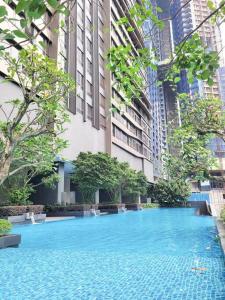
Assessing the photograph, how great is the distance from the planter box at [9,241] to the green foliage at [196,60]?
7547mm

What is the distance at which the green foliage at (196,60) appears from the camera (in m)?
2.51

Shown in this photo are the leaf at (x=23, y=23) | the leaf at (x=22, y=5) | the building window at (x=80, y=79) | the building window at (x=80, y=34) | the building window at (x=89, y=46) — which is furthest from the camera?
the building window at (x=89, y=46)

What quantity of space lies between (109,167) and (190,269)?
21.6 m

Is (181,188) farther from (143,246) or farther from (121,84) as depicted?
(121,84)

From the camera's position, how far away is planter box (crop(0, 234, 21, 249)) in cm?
836

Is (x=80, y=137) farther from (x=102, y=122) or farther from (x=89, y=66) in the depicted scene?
(x=89, y=66)

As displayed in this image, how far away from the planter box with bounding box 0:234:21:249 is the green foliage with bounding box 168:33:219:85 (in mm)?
7547

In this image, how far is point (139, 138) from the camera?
2222 inches

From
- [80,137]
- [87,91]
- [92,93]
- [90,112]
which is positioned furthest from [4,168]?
[92,93]

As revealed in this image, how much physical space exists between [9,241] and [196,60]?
26.3 feet

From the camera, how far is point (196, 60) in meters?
2.68

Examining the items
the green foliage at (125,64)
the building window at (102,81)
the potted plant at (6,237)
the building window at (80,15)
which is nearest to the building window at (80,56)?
the building window at (80,15)

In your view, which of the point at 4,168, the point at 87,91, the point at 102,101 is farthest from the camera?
the point at 102,101

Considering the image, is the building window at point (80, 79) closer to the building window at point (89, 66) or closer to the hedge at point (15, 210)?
the building window at point (89, 66)
